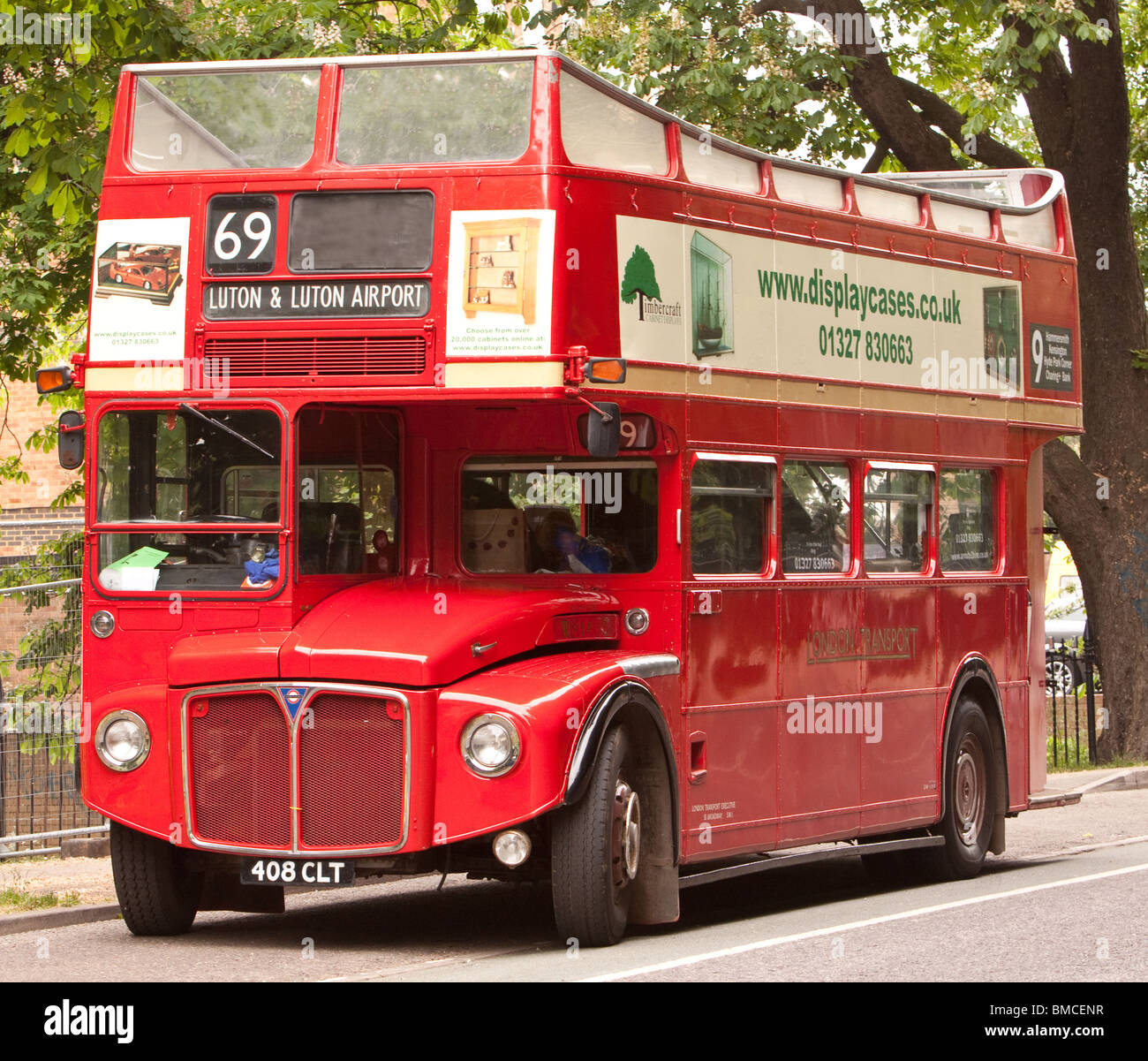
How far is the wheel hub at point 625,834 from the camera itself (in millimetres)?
9406

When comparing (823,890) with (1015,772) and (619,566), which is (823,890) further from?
(619,566)

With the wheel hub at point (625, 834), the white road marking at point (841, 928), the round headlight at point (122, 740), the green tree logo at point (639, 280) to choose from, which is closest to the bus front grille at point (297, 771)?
the round headlight at point (122, 740)

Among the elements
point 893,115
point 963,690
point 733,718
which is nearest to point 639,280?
point 733,718

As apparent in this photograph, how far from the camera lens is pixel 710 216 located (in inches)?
418

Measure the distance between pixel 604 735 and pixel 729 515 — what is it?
1796 mm

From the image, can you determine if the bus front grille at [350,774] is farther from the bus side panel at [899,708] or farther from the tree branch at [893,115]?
the tree branch at [893,115]

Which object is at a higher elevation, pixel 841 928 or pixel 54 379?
pixel 54 379

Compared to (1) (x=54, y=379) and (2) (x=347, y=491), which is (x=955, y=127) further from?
(1) (x=54, y=379)

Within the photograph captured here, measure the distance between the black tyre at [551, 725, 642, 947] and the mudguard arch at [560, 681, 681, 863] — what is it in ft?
0.24

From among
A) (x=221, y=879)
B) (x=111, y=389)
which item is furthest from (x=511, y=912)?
(x=111, y=389)

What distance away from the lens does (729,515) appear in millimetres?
10664

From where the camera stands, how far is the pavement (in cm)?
1062

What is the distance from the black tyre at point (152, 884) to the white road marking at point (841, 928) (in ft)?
8.17

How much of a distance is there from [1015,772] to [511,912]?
424 centimetres
